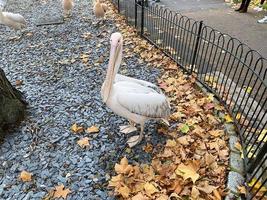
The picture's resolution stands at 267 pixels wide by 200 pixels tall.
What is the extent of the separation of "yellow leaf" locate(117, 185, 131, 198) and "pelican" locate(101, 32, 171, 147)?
82cm

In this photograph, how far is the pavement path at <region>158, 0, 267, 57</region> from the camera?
23.3 ft

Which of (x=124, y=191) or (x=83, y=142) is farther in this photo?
(x=83, y=142)

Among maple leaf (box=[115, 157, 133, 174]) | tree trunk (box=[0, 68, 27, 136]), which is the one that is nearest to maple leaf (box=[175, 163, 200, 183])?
maple leaf (box=[115, 157, 133, 174])

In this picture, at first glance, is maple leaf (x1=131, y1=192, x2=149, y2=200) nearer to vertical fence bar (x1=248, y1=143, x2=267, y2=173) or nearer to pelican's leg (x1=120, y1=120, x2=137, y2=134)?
pelican's leg (x1=120, y1=120, x2=137, y2=134)

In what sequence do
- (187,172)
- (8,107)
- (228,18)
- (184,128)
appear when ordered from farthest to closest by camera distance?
1. (228,18)
2. (184,128)
3. (8,107)
4. (187,172)

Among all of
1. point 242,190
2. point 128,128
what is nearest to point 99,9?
point 128,128

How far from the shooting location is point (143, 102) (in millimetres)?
3027

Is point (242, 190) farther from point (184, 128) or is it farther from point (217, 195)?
point (184, 128)

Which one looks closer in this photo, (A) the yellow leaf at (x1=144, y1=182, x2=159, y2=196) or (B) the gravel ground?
(A) the yellow leaf at (x1=144, y1=182, x2=159, y2=196)

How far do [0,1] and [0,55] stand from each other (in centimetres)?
502

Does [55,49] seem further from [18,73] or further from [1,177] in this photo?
[1,177]

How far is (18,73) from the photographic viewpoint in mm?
4996

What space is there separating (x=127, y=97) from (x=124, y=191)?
1.03 meters

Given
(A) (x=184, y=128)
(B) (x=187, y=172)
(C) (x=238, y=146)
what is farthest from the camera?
(A) (x=184, y=128)
